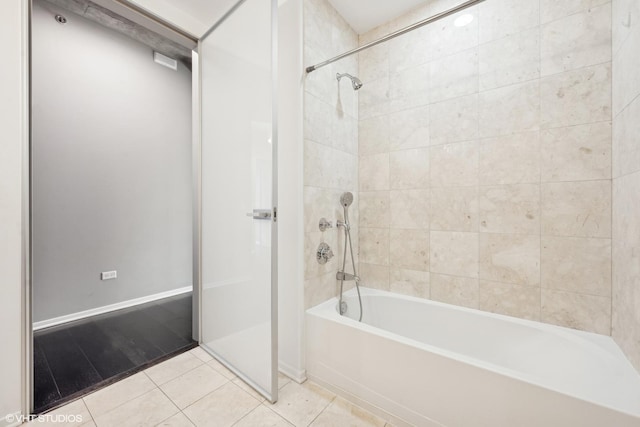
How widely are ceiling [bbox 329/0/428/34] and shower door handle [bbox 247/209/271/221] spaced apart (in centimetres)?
167

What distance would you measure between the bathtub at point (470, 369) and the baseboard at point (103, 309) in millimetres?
2222

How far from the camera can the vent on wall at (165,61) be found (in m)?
2.82

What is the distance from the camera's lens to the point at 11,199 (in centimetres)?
121

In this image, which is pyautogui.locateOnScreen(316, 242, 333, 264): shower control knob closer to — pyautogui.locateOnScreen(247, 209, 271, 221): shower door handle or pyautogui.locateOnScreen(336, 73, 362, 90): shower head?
pyautogui.locateOnScreen(247, 209, 271, 221): shower door handle

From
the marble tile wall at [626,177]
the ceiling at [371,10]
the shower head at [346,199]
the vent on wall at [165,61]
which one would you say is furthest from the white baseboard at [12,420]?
the vent on wall at [165,61]

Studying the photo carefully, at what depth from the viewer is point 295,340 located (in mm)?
1669

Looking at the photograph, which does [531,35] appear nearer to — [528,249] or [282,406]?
[528,249]

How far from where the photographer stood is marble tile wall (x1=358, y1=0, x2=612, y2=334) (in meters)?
1.34

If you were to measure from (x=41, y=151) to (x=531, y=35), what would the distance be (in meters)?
3.80

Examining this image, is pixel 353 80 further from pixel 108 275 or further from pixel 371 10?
pixel 108 275

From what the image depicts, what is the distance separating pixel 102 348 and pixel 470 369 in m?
2.46

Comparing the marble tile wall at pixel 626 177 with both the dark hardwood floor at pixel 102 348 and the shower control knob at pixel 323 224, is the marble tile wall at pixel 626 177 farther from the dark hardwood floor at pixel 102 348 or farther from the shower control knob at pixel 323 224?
the dark hardwood floor at pixel 102 348

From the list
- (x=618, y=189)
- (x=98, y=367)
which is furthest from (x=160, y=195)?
(x=618, y=189)

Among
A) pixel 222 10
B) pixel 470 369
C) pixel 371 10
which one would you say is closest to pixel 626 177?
pixel 470 369
